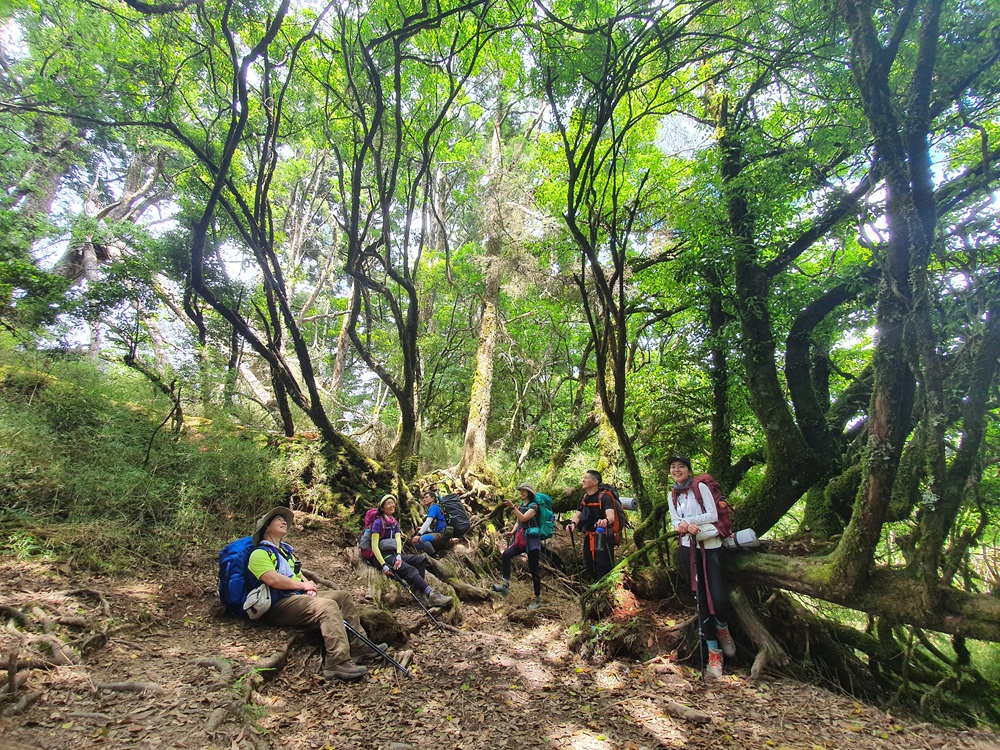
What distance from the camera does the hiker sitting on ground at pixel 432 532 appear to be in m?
7.50

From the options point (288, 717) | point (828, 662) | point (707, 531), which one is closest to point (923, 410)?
point (707, 531)

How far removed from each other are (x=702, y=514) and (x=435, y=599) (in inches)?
144

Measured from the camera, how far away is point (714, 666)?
4.40 meters

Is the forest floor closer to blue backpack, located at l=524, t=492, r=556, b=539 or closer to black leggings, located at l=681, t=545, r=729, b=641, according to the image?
black leggings, located at l=681, t=545, r=729, b=641

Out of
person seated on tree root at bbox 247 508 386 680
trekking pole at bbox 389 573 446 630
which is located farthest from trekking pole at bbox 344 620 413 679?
trekking pole at bbox 389 573 446 630

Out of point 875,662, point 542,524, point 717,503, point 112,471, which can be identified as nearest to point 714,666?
point 717,503

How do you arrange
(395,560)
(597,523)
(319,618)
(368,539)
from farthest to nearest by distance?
(597,523) < (368,539) < (395,560) < (319,618)

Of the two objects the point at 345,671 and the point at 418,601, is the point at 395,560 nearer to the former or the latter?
the point at 418,601

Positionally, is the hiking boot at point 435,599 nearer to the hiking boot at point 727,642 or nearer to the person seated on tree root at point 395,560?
the person seated on tree root at point 395,560

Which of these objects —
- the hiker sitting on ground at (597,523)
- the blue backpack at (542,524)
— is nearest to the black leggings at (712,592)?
the hiker sitting on ground at (597,523)

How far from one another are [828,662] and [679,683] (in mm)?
1866

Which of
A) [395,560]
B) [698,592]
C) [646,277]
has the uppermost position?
[646,277]

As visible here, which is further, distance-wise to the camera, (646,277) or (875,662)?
(646,277)

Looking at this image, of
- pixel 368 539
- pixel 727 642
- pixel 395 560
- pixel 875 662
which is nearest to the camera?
pixel 727 642
